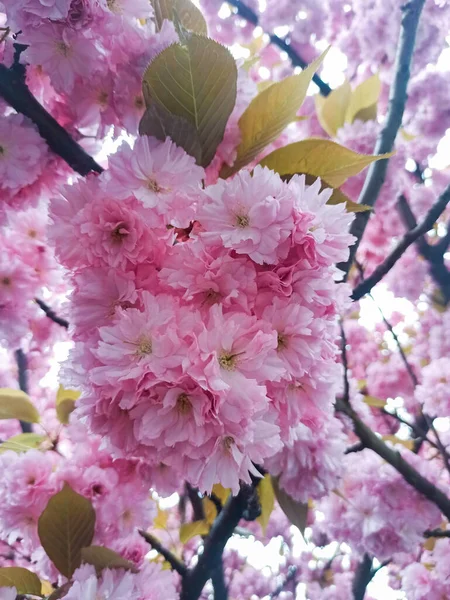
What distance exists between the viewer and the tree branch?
6.10 ft

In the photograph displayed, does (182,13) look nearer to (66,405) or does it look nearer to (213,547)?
(66,405)

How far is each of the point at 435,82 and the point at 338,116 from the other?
4.86 ft

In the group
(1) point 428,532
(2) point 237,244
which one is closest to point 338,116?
(2) point 237,244

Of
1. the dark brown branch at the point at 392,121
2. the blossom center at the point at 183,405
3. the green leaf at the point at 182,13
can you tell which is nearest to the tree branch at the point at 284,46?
the dark brown branch at the point at 392,121

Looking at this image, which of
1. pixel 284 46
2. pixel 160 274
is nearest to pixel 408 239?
pixel 160 274

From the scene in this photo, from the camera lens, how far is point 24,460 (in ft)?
3.12

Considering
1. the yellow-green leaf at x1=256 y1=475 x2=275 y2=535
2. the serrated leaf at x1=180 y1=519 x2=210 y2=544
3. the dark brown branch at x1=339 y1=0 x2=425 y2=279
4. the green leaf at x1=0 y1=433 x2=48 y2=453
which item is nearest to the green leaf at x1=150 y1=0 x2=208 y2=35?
the dark brown branch at x1=339 y1=0 x2=425 y2=279

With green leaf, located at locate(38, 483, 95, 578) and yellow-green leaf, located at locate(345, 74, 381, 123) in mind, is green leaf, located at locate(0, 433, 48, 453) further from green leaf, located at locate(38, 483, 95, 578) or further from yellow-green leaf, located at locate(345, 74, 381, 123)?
yellow-green leaf, located at locate(345, 74, 381, 123)

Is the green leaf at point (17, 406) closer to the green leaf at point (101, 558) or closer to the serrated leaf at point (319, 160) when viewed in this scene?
the green leaf at point (101, 558)

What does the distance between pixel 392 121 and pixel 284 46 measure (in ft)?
4.39

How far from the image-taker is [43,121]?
25.7 inches

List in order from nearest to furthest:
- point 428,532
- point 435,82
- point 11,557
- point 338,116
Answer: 1. point 338,116
2. point 428,532
3. point 11,557
4. point 435,82

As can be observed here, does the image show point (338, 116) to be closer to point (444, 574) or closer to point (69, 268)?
point (69, 268)

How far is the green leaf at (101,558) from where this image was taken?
79 centimetres
